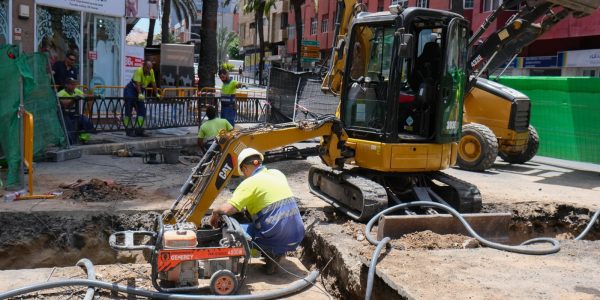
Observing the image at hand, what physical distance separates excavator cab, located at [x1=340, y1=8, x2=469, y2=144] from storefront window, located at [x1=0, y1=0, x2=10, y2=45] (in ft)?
33.3

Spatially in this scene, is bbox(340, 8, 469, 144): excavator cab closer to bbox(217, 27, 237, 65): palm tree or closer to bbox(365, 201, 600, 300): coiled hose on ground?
bbox(365, 201, 600, 300): coiled hose on ground

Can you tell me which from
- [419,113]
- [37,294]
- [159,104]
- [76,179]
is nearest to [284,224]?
[37,294]

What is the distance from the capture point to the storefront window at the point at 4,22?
14.1 meters

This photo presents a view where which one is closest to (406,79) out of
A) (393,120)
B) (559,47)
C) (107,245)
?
(393,120)

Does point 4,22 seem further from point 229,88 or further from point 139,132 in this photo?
point 229,88

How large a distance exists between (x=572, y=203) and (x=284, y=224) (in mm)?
5916

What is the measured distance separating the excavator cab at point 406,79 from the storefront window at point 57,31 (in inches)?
423

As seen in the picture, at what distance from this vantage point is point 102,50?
17547 mm

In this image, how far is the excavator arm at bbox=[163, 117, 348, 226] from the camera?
627 centimetres

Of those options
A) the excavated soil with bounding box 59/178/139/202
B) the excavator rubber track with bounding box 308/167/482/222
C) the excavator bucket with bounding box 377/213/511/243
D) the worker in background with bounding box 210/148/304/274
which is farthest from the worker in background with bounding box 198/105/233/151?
the worker in background with bounding box 210/148/304/274

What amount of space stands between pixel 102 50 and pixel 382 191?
1289cm

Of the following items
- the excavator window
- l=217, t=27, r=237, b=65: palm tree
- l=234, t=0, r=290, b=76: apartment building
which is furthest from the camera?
l=217, t=27, r=237, b=65: palm tree

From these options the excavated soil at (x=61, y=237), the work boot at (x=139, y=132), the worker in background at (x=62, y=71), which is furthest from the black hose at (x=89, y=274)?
the worker in background at (x=62, y=71)

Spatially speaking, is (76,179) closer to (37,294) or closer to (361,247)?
(37,294)
